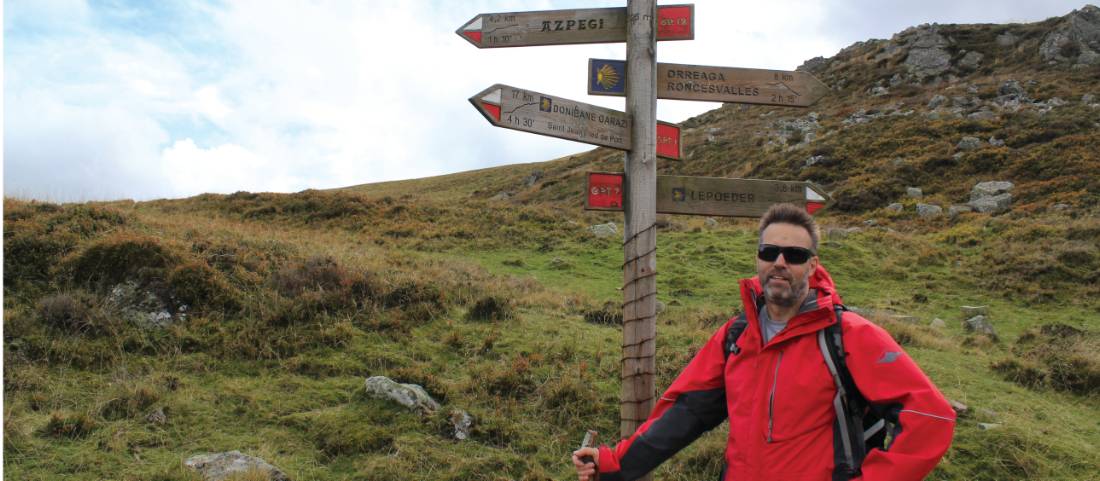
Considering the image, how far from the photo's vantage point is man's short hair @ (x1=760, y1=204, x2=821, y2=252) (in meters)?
2.63

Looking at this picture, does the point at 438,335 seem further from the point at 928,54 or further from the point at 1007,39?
the point at 1007,39

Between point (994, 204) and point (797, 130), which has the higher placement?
point (797, 130)

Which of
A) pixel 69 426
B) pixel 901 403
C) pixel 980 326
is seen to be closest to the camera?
pixel 901 403

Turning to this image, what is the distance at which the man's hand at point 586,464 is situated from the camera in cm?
290

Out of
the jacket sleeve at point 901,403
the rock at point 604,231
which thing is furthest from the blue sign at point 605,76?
the rock at point 604,231

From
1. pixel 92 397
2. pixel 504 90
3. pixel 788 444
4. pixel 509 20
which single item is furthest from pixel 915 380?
pixel 92 397

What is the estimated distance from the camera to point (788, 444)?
2.39 metres

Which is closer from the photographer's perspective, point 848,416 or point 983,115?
point 848,416

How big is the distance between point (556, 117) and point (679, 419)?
204cm

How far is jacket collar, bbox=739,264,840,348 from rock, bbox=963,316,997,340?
9.83 m

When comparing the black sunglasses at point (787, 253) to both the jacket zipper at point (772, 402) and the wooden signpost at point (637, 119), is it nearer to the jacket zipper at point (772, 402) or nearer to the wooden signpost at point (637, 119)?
the jacket zipper at point (772, 402)

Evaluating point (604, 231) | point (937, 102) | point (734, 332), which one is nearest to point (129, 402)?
point (734, 332)

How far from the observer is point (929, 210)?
2048 centimetres

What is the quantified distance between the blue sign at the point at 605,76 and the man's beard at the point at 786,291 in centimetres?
199
